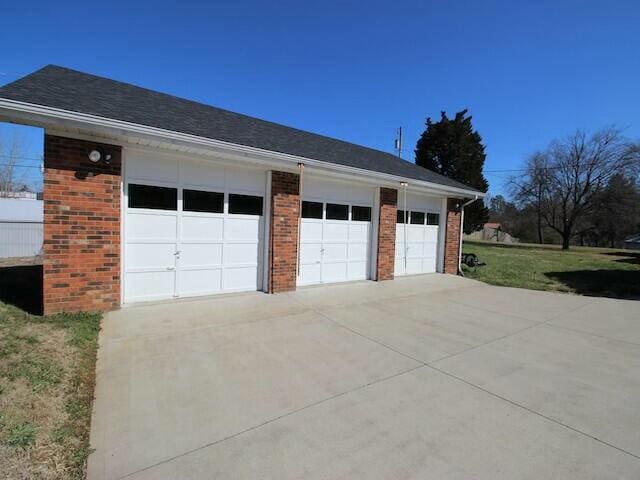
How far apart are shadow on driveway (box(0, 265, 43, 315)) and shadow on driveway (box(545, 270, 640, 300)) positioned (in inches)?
485

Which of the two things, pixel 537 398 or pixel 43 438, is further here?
pixel 537 398

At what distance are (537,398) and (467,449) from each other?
128 centimetres

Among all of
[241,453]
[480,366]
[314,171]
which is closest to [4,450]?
[241,453]

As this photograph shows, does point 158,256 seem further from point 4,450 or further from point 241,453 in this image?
point 241,453

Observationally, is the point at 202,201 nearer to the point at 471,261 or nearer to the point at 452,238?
the point at 452,238

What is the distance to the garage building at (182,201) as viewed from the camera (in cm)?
474

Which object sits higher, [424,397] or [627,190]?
[627,190]

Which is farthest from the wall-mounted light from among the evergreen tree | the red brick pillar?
the evergreen tree

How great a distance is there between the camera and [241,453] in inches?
89.7

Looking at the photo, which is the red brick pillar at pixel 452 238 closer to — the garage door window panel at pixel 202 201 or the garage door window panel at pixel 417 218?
the garage door window panel at pixel 417 218

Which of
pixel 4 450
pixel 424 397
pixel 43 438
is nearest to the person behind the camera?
pixel 4 450

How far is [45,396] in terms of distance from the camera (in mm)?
2701

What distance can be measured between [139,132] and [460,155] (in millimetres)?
23358

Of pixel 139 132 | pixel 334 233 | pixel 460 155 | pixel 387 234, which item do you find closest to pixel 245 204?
pixel 139 132
